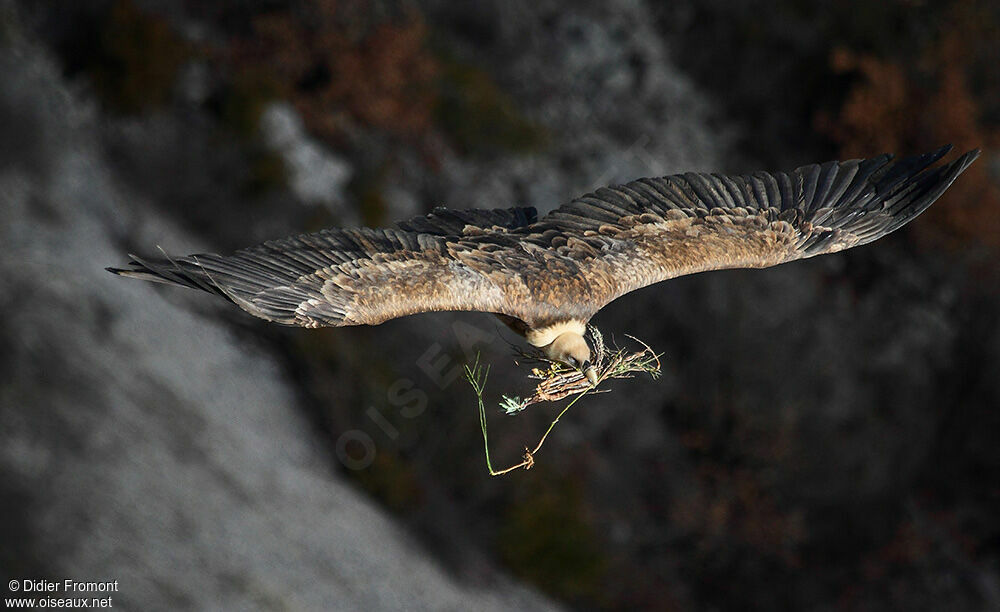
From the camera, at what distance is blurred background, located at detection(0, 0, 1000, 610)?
12.0 meters

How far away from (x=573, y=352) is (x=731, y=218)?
1.72m

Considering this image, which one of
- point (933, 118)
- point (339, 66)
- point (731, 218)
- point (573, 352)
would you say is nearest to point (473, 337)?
point (339, 66)

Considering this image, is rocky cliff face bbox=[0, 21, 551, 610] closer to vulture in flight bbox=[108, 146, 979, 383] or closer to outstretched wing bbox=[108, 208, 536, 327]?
vulture in flight bbox=[108, 146, 979, 383]

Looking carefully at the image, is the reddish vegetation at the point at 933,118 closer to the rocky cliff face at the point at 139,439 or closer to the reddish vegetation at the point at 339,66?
the reddish vegetation at the point at 339,66

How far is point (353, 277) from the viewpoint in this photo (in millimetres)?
6559

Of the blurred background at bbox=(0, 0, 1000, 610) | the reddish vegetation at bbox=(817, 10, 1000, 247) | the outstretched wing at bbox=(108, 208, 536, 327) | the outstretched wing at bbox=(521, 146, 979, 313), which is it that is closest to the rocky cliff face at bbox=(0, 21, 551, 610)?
the blurred background at bbox=(0, 0, 1000, 610)

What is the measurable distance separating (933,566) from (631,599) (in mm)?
4331

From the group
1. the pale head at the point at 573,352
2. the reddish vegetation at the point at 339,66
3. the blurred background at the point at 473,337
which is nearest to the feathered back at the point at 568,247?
the pale head at the point at 573,352

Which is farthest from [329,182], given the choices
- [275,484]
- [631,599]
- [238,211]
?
[631,599]

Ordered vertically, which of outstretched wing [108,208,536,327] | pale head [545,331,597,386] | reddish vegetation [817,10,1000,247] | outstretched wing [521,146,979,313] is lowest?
pale head [545,331,597,386]

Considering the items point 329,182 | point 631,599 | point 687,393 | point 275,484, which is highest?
point 329,182

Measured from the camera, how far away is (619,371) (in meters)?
6.52

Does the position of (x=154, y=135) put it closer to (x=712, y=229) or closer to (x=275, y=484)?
(x=275, y=484)

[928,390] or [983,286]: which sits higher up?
[983,286]
